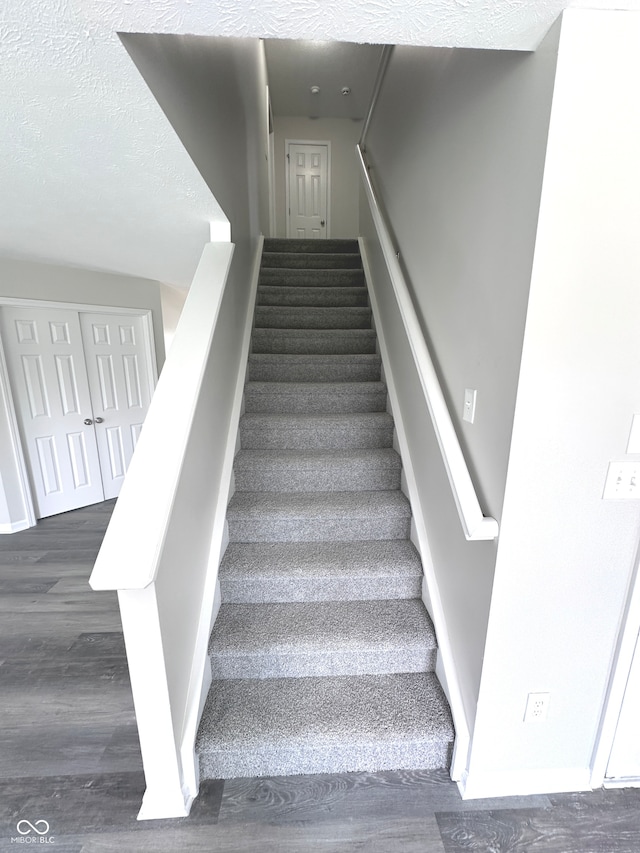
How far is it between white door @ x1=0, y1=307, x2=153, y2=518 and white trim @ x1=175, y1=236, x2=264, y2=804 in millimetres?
2012

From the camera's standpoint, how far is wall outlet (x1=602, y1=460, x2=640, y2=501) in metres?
1.09

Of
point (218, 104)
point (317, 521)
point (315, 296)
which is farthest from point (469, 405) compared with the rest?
point (315, 296)

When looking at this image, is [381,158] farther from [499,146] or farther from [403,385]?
[499,146]

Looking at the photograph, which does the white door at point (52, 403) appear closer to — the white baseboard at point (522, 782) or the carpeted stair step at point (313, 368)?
the carpeted stair step at point (313, 368)

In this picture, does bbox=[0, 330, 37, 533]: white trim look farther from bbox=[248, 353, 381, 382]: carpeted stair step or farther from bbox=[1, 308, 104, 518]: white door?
bbox=[248, 353, 381, 382]: carpeted stair step

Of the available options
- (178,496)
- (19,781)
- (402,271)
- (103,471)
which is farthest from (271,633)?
(103,471)

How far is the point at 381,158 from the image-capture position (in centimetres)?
269

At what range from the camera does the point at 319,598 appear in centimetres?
171

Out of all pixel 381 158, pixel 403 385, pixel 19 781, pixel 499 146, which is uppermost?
pixel 381 158

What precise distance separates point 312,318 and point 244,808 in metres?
2.71

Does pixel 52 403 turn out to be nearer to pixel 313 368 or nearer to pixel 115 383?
pixel 115 383

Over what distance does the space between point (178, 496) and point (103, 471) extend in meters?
3.02

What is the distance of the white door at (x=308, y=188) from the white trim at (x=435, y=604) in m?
4.02

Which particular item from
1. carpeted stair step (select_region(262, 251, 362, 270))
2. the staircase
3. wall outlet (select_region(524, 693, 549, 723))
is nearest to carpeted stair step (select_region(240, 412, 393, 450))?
the staircase
